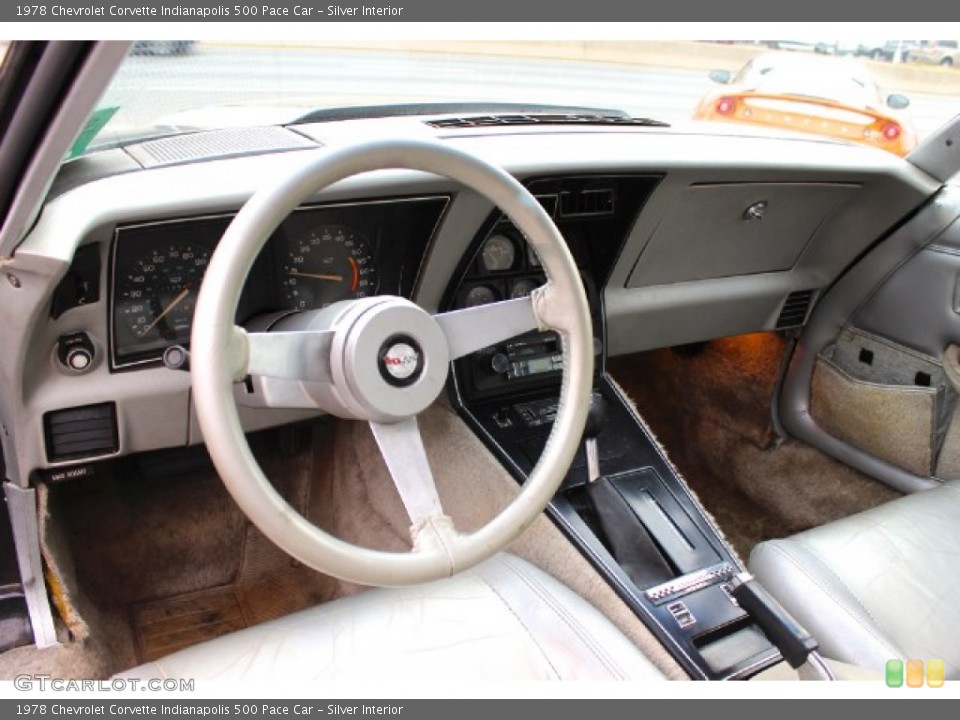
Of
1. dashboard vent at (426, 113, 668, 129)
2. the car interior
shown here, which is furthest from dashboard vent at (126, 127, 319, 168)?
dashboard vent at (426, 113, 668, 129)

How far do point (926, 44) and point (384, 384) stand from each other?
4.47 ft

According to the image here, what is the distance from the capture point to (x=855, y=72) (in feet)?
8.98

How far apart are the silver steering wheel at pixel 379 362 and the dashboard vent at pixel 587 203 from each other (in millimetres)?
691

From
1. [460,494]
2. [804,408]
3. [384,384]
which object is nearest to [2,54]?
[384,384]

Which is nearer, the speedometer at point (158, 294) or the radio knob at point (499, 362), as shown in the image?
the speedometer at point (158, 294)

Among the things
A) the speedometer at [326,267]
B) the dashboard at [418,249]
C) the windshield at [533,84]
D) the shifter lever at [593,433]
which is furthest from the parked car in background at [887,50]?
the speedometer at [326,267]

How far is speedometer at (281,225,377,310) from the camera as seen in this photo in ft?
5.69

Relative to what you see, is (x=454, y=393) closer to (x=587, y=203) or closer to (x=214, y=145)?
(x=587, y=203)

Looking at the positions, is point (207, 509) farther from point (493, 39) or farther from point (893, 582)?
point (893, 582)

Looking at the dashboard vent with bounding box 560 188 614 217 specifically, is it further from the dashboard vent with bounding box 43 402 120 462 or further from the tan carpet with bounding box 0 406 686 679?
the dashboard vent with bounding box 43 402 120 462

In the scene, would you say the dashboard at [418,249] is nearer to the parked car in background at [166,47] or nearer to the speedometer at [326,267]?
the speedometer at [326,267]

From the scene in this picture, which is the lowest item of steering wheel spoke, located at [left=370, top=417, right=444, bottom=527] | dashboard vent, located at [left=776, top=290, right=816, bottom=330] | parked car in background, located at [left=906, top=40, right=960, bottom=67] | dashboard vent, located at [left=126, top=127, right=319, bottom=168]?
dashboard vent, located at [left=776, top=290, right=816, bottom=330]

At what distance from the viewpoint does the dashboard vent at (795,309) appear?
259 cm

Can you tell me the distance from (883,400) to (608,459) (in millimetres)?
987
